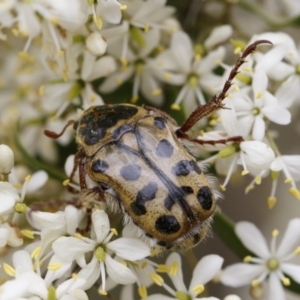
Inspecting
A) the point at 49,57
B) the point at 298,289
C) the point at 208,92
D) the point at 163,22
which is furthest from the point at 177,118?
the point at 298,289

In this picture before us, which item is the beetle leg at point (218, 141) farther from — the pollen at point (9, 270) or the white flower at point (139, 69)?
the pollen at point (9, 270)

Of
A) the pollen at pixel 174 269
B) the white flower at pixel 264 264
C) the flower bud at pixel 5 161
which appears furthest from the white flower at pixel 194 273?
the flower bud at pixel 5 161

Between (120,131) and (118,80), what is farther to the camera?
(118,80)

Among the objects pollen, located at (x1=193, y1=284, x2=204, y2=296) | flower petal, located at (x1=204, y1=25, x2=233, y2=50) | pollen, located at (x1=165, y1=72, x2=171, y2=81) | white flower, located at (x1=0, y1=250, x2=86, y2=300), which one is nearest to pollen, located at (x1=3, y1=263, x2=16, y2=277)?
white flower, located at (x1=0, y1=250, x2=86, y2=300)

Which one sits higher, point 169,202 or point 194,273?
point 169,202

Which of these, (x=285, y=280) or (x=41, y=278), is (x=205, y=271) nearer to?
(x=285, y=280)

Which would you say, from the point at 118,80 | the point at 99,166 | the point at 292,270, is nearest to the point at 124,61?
the point at 118,80
